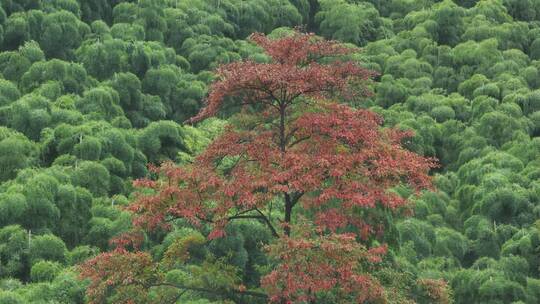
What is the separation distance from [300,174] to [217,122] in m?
9.83

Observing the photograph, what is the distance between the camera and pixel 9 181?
48.1 feet

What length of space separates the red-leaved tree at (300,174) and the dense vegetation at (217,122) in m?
0.88

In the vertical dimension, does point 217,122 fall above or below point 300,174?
below

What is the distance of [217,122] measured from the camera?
1809 cm

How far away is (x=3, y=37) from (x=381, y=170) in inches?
601

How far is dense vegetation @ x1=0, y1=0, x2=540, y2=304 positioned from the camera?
13.7 meters

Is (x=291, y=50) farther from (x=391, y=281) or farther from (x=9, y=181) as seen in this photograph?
(x=9, y=181)

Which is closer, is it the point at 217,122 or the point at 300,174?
the point at 300,174

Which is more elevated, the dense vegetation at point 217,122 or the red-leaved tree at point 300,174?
the red-leaved tree at point 300,174

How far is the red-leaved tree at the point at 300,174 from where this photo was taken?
8094 mm

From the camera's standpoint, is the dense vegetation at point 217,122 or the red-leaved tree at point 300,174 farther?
the dense vegetation at point 217,122

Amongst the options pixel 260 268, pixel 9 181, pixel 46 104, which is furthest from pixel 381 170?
pixel 46 104

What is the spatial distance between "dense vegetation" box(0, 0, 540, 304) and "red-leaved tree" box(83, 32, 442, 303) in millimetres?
883

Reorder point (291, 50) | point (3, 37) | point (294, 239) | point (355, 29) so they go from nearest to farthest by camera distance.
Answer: point (294, 239) → point (291, 50) → point (3, 37) → point (355, 29)
